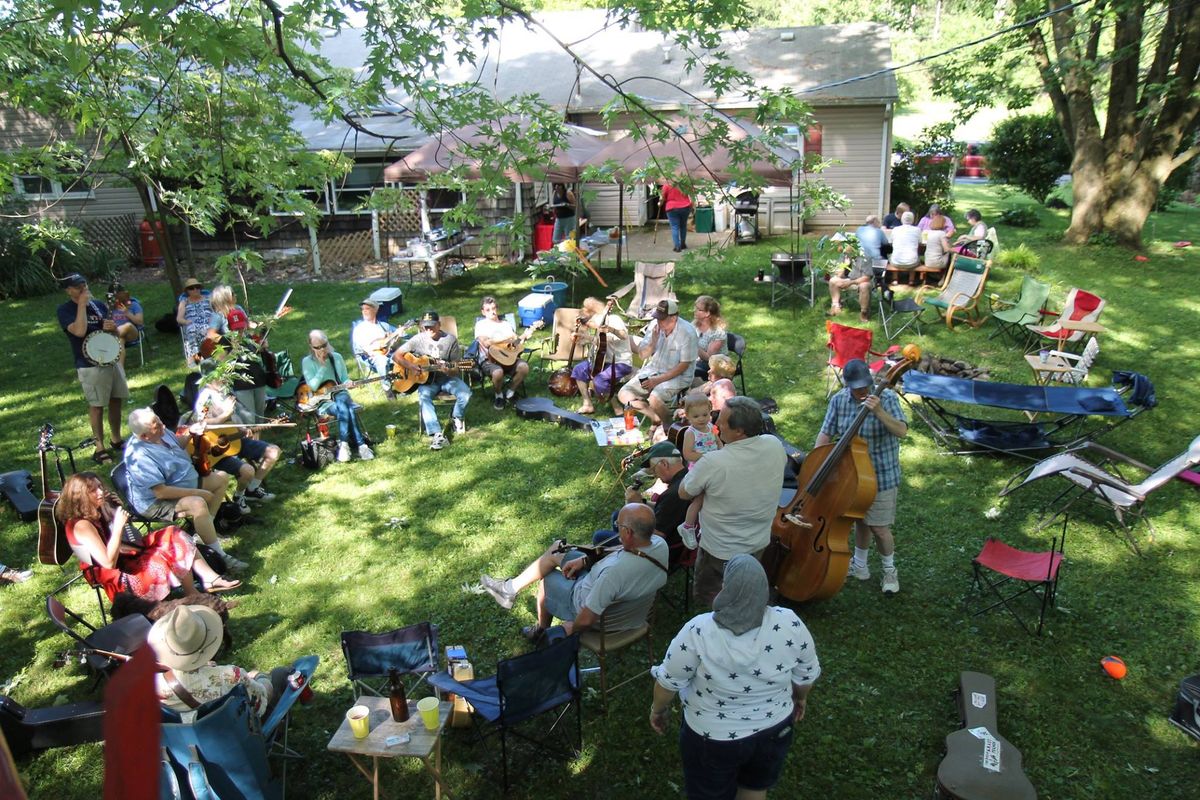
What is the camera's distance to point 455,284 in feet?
49.6

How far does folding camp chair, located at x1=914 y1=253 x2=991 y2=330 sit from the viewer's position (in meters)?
11.2

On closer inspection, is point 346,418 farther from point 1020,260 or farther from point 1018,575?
point 1020,260

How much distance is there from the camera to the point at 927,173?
61.7 feet

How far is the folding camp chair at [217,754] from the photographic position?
148 inches

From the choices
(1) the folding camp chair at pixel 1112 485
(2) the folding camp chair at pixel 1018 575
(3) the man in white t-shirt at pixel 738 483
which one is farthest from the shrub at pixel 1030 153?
(3) the man in white t-shirt at pixel 738 483

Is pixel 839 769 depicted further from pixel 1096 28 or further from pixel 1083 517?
pixel 1096 28

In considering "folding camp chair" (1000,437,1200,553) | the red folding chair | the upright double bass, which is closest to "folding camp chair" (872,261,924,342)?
the red folding chair

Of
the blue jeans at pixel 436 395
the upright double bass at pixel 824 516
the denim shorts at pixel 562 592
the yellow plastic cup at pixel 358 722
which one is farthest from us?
the blue jeans at pixel 436 395

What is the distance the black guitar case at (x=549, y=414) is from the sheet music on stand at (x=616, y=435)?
88 cm

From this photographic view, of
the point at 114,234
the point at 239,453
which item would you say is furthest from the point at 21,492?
the point at 114,234

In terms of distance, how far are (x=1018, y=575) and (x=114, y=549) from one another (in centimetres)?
581

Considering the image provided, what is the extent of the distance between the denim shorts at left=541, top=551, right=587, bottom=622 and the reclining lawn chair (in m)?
4.06

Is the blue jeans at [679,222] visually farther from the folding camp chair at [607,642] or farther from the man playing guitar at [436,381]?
the folding camp chair at [607,642]

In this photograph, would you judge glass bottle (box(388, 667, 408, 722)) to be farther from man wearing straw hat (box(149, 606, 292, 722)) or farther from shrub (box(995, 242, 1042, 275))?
shrub (box(995, 242, 1042, 275))
